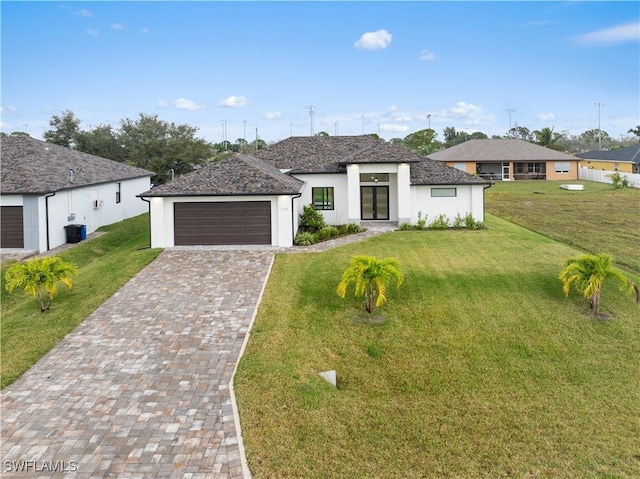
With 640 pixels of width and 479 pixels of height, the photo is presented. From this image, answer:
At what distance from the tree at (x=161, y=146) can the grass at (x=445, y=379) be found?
39.0 metres

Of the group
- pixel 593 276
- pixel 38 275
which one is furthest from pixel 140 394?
pixel 593 276

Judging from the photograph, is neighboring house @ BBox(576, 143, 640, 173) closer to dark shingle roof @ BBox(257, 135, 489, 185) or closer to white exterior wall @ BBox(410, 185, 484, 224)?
white exterior wall @ BBox(410, 185, 484, 224)

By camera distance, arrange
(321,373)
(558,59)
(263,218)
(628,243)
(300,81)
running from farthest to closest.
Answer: (300,81), (558,59), (628,243), (263,218), (321,373)

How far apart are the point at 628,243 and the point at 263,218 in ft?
54.9

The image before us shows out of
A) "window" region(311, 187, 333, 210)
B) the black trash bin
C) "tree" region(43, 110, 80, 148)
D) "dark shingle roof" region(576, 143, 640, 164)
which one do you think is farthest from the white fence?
"tree" region(43, 110, 80, 148)

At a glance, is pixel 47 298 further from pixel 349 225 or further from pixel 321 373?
pixel 349 225

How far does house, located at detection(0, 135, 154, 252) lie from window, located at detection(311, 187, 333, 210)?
12.0 metres

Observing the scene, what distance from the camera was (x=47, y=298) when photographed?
14.7 meters

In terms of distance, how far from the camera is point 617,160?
56375 millimetres

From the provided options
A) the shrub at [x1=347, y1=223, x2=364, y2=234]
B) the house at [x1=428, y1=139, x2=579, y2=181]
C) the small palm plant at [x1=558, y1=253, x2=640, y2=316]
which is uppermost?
the house at [x1=428, y1=139, x2=579, y2=181]

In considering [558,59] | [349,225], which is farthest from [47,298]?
[558,59]

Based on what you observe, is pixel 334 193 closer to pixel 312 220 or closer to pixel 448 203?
pixel 312 220

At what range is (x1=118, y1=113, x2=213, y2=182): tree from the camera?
52125 millimetres

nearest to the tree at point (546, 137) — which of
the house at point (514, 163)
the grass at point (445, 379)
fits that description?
the house at point (514, 163)
